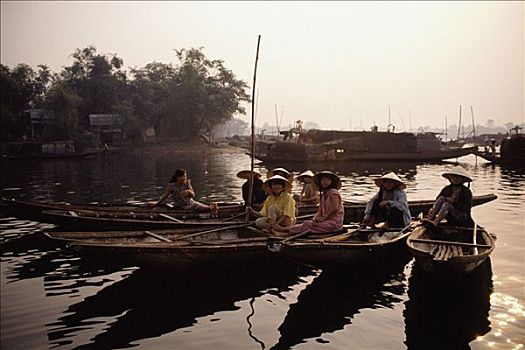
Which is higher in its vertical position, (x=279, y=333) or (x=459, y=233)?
(x=459, y=233)

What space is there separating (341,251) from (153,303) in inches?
111

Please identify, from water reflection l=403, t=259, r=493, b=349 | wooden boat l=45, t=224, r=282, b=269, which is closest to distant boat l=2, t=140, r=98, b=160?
wooden boat l=45, t=224, r=282, b=269

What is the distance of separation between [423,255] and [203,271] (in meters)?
3.22

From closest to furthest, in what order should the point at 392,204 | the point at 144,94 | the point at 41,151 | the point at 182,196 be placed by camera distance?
the point at 392,204 < the point at 182,196 < the point at 41,151 < the point at 144,94

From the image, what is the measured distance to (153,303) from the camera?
20.2 ft

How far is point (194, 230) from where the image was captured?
26.2 feet

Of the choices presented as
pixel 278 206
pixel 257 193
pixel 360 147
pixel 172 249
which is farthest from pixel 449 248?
pixel 360 147

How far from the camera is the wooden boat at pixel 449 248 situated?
568 cm

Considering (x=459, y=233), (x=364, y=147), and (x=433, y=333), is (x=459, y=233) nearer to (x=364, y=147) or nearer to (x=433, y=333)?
(x=433, y=333)

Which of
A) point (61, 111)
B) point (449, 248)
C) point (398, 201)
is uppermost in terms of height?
point (61, 111)

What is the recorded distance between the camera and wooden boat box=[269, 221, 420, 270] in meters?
6.32

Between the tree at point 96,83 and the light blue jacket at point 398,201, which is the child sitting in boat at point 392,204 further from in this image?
the tree at point 96,83

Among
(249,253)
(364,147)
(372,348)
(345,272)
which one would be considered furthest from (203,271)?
(364,147)

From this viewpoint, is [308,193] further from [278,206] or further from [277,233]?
[277,233]
